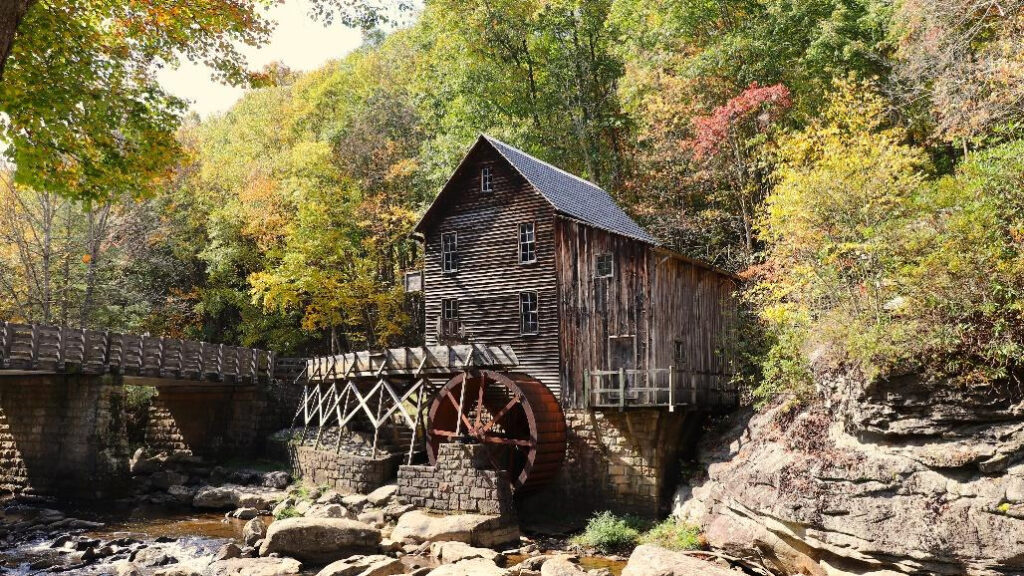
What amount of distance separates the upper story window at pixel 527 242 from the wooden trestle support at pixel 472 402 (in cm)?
257

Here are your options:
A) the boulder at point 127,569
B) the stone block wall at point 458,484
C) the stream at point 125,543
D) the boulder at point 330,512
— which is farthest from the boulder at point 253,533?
the stone block wall at point 458,484

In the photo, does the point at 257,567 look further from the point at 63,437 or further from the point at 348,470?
the point at 63,437

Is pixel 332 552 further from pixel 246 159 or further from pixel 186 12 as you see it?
pixel 246 159

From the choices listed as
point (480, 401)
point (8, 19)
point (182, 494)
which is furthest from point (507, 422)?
point (8, 19)

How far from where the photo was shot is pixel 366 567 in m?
12.7

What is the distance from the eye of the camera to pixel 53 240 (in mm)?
27812

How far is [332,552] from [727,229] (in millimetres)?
16240

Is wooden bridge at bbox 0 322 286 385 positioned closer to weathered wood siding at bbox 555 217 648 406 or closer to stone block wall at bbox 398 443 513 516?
stone block wall at bbox 398 443 513 516

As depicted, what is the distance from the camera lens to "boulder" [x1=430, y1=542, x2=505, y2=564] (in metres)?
13.5

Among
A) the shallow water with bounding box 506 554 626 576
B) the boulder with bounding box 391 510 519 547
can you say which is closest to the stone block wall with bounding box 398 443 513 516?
the boulder with bounding box 391 510 519 547

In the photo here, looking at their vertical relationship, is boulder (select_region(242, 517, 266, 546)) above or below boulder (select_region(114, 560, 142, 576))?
above

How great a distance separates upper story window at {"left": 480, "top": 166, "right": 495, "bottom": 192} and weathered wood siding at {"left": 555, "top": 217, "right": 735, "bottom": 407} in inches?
97.2

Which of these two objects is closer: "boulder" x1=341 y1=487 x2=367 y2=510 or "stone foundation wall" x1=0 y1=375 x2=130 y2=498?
"boulder" x1=341 y1=487 x2=367 y2=510

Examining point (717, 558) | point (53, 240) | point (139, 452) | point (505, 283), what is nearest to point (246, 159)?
→ point (53, 240)
